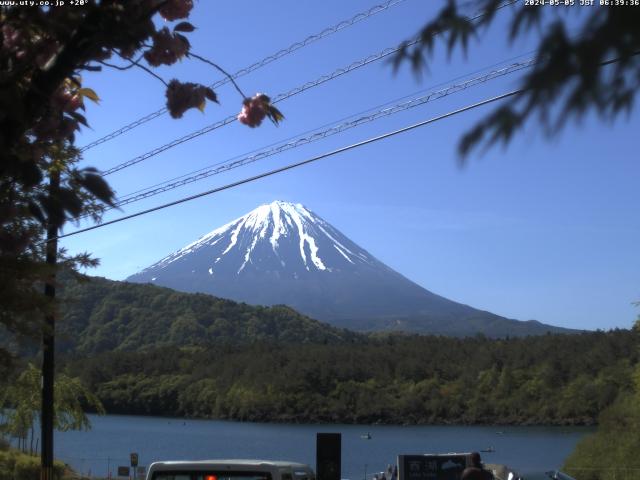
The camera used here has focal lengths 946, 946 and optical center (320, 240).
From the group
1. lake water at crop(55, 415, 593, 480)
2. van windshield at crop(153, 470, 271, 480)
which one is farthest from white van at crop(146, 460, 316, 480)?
lake water at crop(55, 415, 593, 480)

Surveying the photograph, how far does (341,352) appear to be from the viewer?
367 feet

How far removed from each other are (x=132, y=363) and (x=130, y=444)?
4679cm

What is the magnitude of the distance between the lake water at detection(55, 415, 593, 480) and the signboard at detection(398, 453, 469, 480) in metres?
19.3

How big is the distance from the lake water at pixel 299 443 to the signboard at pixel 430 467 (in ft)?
63.3

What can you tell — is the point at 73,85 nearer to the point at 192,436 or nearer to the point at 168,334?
the point at 192,436

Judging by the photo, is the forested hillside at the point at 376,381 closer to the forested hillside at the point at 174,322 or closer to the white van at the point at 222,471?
the forested hillside at the point at 174,322

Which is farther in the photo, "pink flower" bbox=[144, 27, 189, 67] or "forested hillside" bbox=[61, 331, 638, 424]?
"forested hillside" bbox=[61, 331, 638, 424]

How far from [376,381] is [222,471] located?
3747 inches

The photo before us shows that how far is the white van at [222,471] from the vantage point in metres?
7.62

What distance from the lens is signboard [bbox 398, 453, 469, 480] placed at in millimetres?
16172

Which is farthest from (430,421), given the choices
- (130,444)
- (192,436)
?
(130,444)

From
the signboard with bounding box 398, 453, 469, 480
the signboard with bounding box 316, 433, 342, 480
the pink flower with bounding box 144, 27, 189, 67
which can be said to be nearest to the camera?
the pink flower with bounding box 144, 27, 189, 67

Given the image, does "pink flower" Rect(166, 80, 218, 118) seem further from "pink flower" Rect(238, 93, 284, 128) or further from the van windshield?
the van windshield

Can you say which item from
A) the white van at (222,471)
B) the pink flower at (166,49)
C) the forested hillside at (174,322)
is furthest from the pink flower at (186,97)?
the forested hillside at (174,322)
